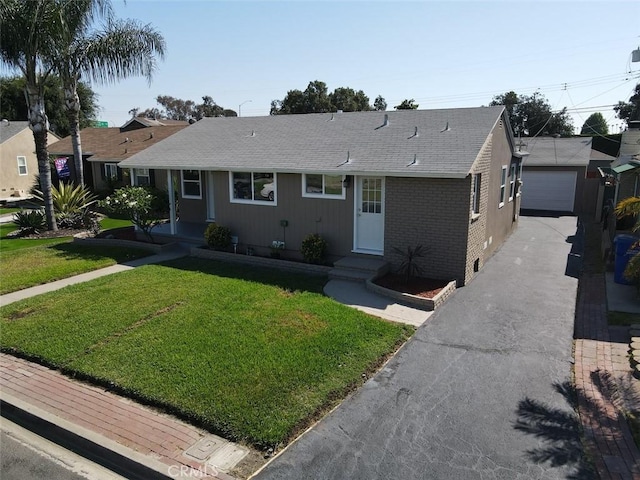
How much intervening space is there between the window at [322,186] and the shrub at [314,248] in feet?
3.68

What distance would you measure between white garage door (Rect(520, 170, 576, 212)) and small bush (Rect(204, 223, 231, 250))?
17559 mm

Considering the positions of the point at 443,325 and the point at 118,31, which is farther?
the point at 118,31

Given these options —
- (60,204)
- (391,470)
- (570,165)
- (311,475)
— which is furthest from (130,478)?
(570,165)

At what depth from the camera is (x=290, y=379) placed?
20.1 ft

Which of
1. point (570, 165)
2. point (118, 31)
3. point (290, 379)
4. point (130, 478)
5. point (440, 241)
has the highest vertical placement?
point (118, 31)

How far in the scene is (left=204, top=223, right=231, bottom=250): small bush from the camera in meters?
13.6

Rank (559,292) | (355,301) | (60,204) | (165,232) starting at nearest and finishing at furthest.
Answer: (355,301)
(559,292)
(165,232)
(60,204)

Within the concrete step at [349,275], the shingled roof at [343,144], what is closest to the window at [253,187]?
the shingled roof at [343,144]

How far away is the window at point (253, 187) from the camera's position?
514 inches

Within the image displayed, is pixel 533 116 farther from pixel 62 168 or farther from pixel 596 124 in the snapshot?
pixel 62 168

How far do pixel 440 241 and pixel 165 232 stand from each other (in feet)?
31.1

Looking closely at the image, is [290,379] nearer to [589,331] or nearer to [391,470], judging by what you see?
[391,470]

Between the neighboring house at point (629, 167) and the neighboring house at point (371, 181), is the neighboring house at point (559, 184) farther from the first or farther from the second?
the neighboring house at point (371, 181)

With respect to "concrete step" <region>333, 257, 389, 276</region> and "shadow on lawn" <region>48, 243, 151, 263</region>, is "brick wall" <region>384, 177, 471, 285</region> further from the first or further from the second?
"shadow on lawn" <region>48, 243, 151, 263</region>
